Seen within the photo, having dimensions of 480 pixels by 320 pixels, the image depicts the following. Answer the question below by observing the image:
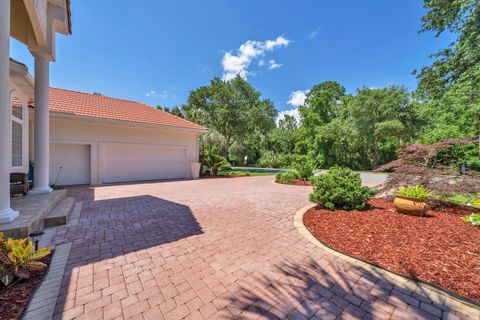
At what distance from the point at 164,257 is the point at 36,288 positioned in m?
1.38

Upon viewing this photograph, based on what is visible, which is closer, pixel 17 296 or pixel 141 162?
pixel 17 296

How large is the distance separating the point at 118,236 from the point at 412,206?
667 centimetres

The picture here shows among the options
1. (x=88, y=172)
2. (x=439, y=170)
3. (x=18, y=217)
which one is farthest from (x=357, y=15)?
(x=88, y=172)

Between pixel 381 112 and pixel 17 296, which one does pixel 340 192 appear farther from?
pixel 381 112

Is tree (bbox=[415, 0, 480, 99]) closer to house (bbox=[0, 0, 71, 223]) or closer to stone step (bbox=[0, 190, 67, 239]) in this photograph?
house (bbox=[0, 0, 71, 223])

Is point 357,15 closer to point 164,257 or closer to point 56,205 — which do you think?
point 164,257

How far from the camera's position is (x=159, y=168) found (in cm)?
1241

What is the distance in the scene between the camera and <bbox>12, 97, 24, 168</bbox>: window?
6250 mm

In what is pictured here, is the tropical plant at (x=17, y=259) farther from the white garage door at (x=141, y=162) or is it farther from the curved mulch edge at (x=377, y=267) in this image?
the white garage door at (x=141, y=162)

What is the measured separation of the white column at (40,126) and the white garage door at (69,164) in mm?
4295

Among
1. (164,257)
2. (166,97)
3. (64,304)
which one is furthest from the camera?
(166,97)

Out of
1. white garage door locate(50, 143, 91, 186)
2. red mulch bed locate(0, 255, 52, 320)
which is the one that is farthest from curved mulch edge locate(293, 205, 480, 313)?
white garage door locate(50, 143, 91, 186)

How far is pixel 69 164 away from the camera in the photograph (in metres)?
9.77

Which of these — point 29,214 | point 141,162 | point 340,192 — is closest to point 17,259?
point 29,214
